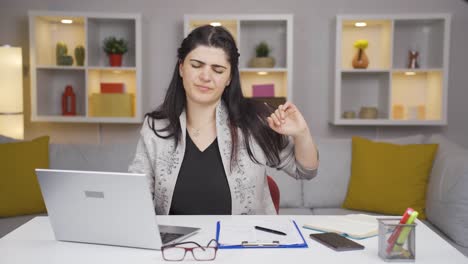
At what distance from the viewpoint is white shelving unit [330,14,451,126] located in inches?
147

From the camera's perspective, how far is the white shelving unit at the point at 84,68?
3781 millimetres

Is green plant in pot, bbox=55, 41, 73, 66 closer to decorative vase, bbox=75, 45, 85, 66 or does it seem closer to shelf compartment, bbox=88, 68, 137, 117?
decorative vase, bbox=75, 45, 85, 66

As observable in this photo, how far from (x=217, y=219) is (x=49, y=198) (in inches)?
20.6

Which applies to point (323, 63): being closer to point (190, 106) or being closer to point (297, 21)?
point (297, 21)

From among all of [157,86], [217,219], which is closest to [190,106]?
[217,219]

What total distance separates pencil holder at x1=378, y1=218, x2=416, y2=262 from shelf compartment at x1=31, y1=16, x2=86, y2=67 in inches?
125

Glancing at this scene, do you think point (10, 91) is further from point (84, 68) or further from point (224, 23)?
point (224, 23)

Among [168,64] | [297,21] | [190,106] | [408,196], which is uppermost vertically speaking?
[297,21]

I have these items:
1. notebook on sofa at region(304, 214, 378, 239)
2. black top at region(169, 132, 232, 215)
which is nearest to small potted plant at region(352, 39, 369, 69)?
black top at region(169, 132, 232, 215)

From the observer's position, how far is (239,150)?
6.32 feet

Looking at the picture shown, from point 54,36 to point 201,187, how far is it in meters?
2.69

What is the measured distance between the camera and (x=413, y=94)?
13.2 feet

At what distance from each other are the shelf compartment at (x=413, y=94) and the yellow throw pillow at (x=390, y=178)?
3.31 feet

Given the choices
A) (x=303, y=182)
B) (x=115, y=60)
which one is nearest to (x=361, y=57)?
(x=303, y=182)
